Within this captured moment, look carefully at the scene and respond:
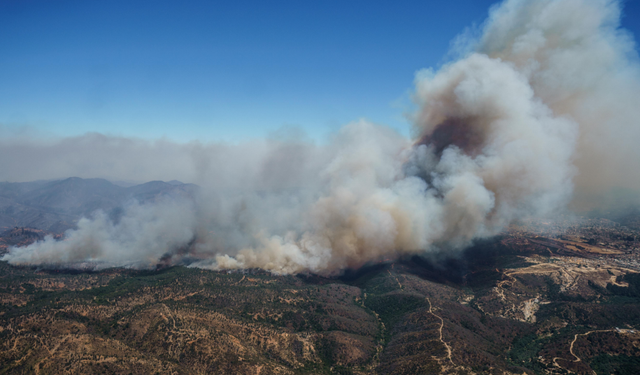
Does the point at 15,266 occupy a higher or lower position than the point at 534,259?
lower

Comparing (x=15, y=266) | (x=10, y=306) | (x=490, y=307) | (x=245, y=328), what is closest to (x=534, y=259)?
(x=490, y=307)

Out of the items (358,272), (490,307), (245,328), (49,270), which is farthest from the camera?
(49,270)

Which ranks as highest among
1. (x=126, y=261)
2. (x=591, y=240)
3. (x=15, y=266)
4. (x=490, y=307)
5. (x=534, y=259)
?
(x=591, y=240)

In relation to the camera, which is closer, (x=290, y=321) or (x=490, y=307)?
(x=290, y=321)

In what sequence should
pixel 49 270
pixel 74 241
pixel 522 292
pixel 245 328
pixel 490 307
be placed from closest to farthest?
1. pixel 245 328
2. pixel 490 307
3. pixel 522 292
4. pixel 49 270
5. pixel 74 241

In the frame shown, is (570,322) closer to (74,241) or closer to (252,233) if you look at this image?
(252,233)

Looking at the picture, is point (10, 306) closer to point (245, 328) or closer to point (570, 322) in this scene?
point (245, 328)
